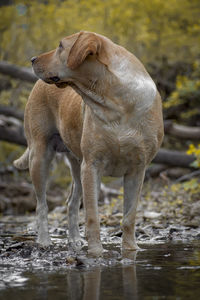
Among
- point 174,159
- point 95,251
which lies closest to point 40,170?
point 95,251

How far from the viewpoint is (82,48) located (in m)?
4.79

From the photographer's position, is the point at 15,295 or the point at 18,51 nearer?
the point at 15,295

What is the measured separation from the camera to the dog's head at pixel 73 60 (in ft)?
15.8

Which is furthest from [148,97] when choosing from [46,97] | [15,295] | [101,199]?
[101,199]

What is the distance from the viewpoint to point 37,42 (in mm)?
15891

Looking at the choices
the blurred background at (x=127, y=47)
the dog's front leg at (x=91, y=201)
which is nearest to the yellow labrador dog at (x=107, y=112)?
the dog's front leg at (x=91, y=201)

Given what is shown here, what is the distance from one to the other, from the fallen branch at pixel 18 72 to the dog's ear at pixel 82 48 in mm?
8540

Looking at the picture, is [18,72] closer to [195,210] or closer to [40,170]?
[195,210]

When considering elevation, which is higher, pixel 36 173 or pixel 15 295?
pixel 15 295

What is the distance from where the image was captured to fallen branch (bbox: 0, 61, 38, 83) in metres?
13.4

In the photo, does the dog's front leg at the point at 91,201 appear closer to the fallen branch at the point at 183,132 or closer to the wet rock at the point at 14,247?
the wet rock at the point at 14,247

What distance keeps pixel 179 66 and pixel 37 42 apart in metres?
4.13

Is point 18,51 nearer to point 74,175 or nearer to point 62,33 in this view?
point 62,33

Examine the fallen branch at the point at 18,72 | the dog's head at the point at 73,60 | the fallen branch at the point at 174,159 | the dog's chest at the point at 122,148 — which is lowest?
the fallen branch at the point at 174,159
